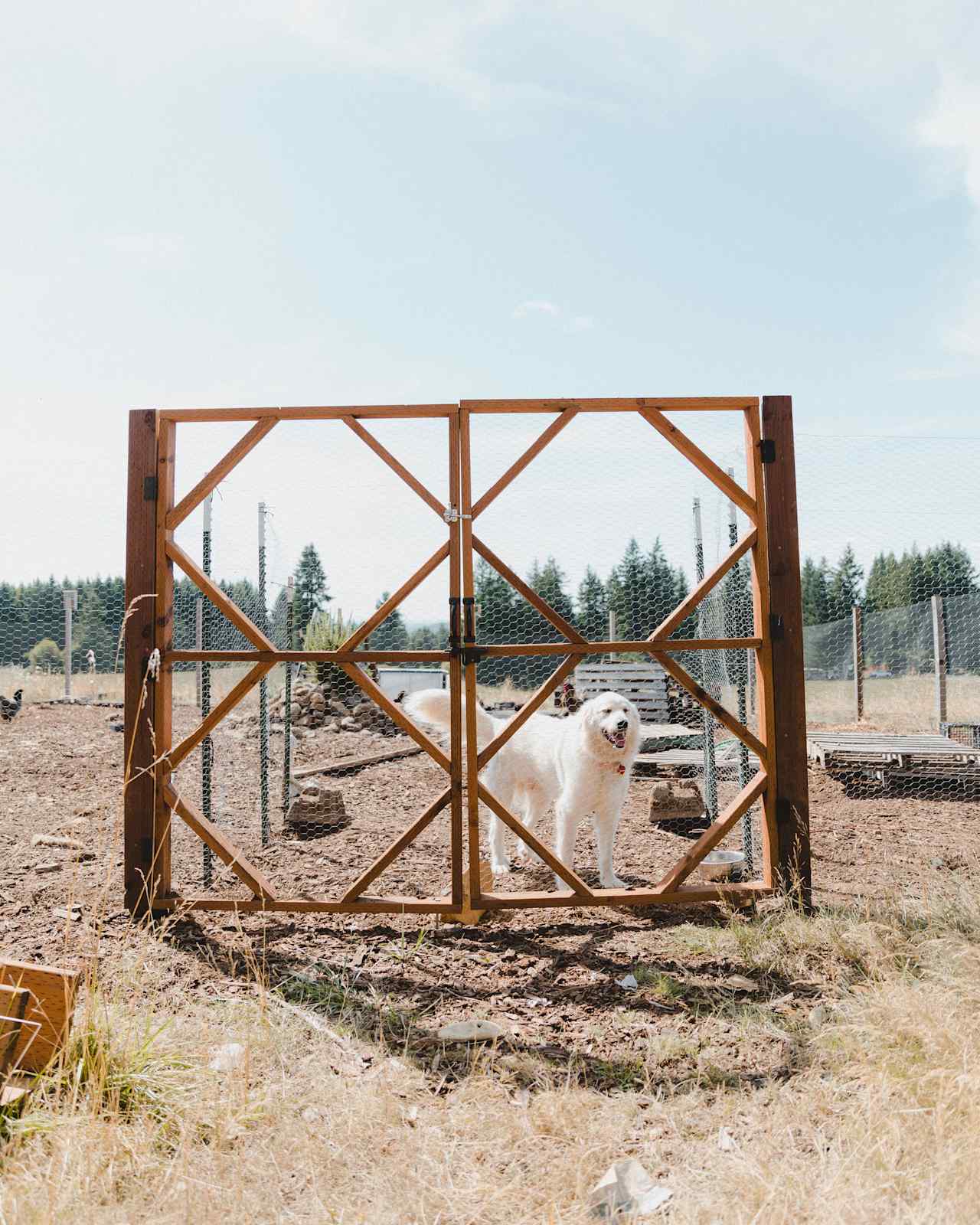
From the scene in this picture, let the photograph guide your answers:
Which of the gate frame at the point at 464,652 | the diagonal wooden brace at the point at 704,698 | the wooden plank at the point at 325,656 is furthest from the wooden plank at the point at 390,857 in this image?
the diagonal wooden brace at the point at 704,698

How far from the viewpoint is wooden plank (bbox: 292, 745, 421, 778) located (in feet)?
28.2

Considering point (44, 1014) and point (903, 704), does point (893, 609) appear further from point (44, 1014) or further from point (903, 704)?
point (44, 1014)

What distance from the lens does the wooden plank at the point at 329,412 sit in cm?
437

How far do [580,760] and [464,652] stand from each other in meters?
1.23

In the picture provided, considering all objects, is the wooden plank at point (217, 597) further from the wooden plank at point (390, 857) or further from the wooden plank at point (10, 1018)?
the wooden plank at point (10, 1018)

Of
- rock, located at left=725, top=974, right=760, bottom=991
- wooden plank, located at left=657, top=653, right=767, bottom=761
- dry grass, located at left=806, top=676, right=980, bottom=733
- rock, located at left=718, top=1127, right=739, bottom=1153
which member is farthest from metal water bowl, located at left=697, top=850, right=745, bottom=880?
dry grass, located at left=806, top=676, right=980, bottom=733

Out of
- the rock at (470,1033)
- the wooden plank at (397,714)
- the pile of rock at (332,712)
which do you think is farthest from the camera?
the pile of rock at (332,712)

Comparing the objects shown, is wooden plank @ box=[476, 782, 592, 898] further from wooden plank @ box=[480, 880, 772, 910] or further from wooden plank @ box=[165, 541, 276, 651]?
wooden plank @ box=[165, 541, 276, 651]

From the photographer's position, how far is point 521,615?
7871mm

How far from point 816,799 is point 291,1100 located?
20.9 feet

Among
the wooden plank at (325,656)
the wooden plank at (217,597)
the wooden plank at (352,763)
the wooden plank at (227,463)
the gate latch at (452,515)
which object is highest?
the wooden plank at (227,463)

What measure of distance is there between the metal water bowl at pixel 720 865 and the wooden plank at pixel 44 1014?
3592 millimetres

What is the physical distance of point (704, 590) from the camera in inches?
175

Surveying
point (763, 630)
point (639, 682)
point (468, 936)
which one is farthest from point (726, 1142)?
point (639, 682)
